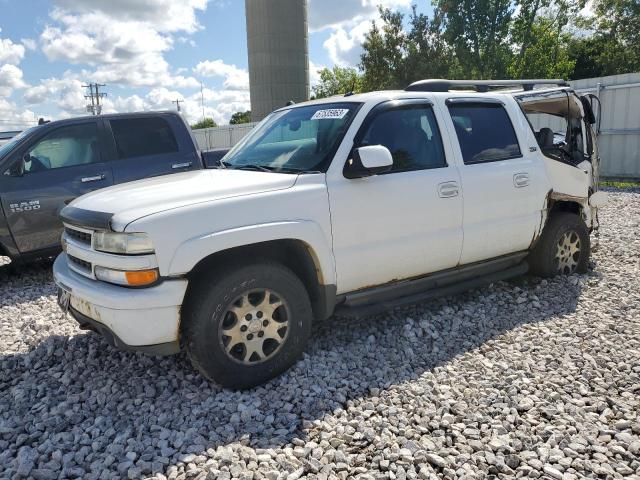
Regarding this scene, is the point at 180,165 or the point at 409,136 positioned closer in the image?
the point at 409,136

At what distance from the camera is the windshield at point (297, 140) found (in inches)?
147

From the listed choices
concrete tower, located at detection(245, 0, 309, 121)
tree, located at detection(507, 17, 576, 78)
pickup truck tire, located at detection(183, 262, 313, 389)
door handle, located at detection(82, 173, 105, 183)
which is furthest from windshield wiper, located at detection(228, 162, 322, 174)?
concrete tower, located at detection(245, 0, 309, 121)

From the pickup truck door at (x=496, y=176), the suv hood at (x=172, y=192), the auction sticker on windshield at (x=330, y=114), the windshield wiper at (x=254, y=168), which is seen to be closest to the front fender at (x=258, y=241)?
the suv hood at (x=172, y=192)

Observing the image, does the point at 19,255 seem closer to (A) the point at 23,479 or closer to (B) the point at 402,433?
(A) the point at 23,479

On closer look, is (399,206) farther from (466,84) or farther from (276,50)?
(276,50)

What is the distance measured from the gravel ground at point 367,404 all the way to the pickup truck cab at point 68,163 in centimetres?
170

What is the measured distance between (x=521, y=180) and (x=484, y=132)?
0.55 m

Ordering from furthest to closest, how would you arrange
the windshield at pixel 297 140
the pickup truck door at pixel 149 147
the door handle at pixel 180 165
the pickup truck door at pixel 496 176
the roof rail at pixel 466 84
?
the door handle at pixel 180 165
the pickup truck door at pixel 149 147
the roof rail at pixel 466 84
the pickup truck door at pixel 496 176
the windshield at pixel 297 140

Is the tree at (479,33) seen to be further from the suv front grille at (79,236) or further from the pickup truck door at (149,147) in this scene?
the suv front grille at (79,236)

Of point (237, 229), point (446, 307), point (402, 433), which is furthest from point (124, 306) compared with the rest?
point (446, 307)

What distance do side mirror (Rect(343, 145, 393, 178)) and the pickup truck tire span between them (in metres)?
0.81

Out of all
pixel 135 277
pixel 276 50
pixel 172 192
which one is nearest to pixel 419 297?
pixel 172 192

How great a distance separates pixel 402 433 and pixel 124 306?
171 centimetres

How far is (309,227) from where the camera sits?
3400mm
